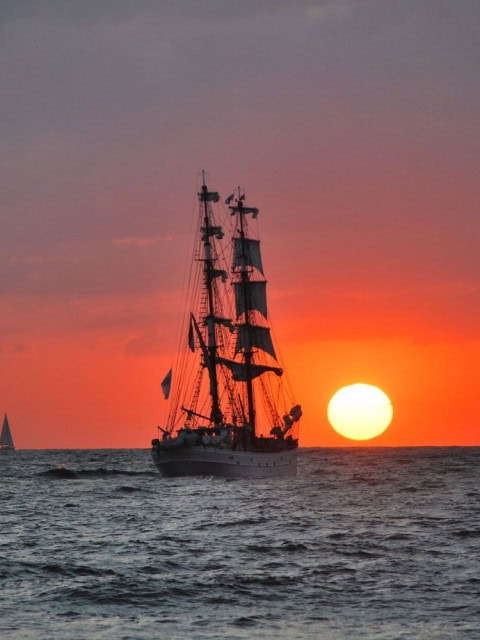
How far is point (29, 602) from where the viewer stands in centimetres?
2762

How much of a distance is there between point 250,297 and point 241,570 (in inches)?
3348

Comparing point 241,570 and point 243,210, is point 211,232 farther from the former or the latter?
point 241,570

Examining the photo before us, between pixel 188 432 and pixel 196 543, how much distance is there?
53506 millimetres

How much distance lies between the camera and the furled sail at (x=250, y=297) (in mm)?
117375

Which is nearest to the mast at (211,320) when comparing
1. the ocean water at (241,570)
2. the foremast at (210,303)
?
the foremast at (210,303)

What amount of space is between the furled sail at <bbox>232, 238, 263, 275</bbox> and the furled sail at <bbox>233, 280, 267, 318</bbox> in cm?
234

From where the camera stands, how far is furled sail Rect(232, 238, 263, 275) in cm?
11819

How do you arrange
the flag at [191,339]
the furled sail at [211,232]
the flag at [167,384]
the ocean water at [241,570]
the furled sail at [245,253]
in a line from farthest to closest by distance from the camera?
the furled sail at [245,253] < the furled sail at [211,232] < the flag at [191,339] < the flag at [167,384] < the ocean water at [241,570]

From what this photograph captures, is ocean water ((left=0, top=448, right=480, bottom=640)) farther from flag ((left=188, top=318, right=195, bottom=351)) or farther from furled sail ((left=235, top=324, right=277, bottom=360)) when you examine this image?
furled sail ((left=235, top=324, right=277, bottom=360))

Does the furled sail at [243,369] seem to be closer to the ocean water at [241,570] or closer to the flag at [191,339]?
the flag at [191,339]

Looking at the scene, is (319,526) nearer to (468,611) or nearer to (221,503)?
(221,503)

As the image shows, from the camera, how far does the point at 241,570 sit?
3319 cm

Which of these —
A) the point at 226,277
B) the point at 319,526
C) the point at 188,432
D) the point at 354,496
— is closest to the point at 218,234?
the point at 226,277

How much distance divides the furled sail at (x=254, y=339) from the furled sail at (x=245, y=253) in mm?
7520
